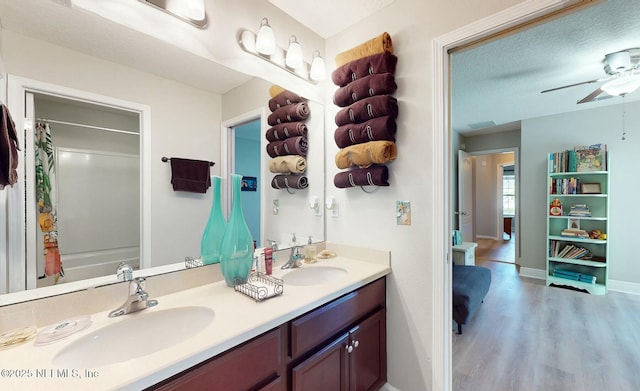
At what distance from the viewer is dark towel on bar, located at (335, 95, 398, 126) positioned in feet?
4.81

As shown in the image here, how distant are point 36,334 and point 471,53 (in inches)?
119

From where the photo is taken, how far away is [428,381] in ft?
4.75

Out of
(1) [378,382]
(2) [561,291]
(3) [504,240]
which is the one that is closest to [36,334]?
(1) [378,382]

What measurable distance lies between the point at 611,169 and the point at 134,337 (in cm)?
516

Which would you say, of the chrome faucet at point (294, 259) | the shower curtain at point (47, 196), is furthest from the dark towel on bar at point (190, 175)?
the chrome faucet at point (294, 259)

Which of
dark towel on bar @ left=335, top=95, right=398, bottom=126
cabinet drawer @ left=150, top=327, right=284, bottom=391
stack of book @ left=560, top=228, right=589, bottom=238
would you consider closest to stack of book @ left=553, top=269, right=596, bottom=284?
stack of book @ left=560, top=228, right=589, bottom=238

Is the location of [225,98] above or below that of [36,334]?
above

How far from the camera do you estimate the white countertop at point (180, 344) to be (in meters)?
0.62

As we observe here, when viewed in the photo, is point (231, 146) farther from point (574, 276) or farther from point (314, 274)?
point (574, 276)

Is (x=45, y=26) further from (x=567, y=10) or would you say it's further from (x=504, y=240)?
(x=504, y=240)

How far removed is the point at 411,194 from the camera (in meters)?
1.50

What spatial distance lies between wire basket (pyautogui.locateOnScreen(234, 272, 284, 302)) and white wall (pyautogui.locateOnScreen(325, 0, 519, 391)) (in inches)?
28.8

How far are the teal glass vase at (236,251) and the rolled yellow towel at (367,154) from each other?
74 centimetres

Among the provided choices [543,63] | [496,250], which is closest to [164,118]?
[543,63]
